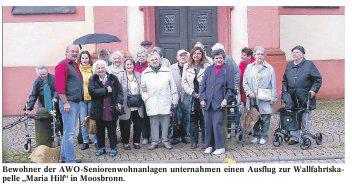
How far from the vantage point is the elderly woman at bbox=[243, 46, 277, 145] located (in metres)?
7.97

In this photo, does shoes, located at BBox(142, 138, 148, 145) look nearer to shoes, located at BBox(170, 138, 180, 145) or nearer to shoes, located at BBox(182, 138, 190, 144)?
shoes, located at BBox(170, 138, 180, 145)

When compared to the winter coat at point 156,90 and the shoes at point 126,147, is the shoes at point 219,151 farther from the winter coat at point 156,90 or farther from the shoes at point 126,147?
the shoes at point 126,147

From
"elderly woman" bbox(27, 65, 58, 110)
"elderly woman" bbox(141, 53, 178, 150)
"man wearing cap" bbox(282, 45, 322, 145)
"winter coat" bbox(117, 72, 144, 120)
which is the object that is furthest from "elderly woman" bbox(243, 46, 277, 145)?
"elderly woman" bbox(27, 65, 58, 110)

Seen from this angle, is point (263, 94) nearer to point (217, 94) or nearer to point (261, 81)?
point (261, 81)

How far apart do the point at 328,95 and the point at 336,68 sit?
1.93 ft

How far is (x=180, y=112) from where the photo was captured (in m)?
8.22

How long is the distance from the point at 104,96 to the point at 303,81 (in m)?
2.56

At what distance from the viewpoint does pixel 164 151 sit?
7.88 metres

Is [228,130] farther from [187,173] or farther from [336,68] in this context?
[336,68]

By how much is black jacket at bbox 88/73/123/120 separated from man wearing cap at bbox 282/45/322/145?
2.20 m

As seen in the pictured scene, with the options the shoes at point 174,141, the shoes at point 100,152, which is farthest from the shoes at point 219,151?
the shoes at point 100,152

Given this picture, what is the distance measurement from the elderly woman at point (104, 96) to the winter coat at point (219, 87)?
43.9 inches

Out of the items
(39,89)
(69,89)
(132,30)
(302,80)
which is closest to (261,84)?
(302,80)

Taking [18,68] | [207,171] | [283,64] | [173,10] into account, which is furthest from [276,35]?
[207,171]
